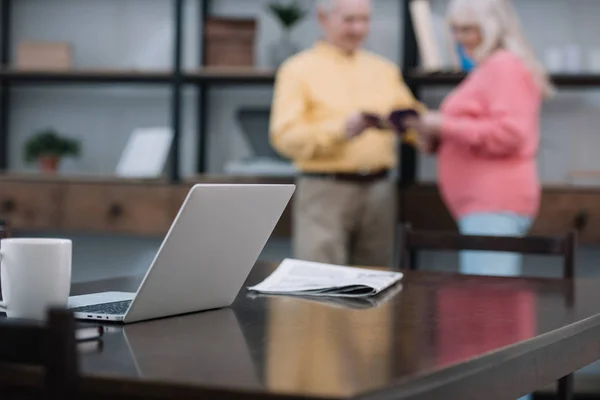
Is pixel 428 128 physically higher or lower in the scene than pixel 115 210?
higher

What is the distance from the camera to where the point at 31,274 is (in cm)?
116

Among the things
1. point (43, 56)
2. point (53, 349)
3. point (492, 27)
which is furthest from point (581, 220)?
point (53, 349)

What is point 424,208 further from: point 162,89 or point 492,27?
point 162,89

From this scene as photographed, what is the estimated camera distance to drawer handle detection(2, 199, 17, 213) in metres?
4.02

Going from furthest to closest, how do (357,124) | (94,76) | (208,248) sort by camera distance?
1. (94,76)
2. (357,124)
3. (208,248)

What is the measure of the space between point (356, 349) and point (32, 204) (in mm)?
3178

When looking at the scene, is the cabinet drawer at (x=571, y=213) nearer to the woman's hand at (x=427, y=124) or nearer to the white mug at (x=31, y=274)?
the woman's hand at (x=427, y=124)

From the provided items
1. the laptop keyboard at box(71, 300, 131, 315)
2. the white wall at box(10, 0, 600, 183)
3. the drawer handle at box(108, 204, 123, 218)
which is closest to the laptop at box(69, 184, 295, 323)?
the laptop keyboard at box(71, 300, 131, 315)

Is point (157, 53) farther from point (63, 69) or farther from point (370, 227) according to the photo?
point (370, 227)

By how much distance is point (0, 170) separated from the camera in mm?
4492

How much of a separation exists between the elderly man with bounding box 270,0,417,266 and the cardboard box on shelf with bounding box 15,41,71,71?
1.25 m

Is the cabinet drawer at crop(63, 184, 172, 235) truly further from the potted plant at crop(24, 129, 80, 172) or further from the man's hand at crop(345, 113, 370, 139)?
the man's hand at crop(345, 113, 370, 139)

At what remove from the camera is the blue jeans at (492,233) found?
2.81 meters

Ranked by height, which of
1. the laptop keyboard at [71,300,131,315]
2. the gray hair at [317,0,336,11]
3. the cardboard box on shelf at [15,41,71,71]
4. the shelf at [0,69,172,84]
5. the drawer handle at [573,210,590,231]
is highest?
the gray hair at [317,0,336,11]
